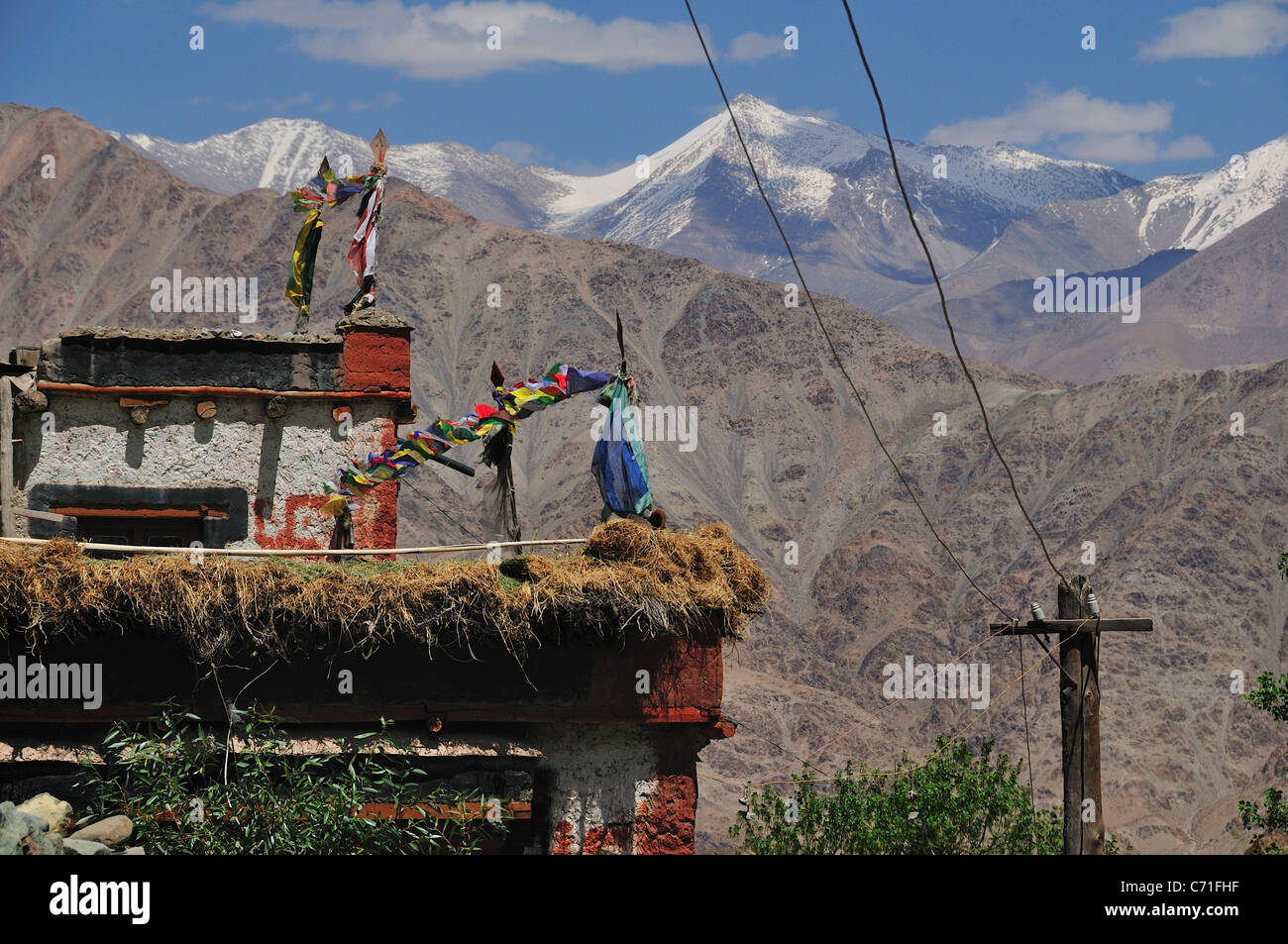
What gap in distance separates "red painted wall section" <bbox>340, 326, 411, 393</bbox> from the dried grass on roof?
13.0 ft

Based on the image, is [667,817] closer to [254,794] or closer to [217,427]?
[254,794]

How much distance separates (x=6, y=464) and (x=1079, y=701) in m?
10.4

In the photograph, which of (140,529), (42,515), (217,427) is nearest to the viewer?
(42,515)

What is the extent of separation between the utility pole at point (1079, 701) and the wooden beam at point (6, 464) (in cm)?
941

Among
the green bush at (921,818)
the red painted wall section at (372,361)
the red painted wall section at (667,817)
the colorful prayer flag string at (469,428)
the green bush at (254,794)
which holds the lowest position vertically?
the green bush at (921,818)

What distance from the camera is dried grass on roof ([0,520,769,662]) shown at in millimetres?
12977

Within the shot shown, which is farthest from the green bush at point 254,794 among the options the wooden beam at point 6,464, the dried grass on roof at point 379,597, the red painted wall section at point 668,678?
the wooden beam at point 6,464

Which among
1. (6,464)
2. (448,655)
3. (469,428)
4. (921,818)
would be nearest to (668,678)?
(448,655)

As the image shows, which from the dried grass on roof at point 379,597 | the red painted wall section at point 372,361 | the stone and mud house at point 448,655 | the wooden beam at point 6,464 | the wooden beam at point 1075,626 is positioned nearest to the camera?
the dried grass on roof at point 379,597

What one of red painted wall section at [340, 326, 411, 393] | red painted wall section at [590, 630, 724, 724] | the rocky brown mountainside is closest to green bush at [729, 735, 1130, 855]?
red painted wall section at [340, 326, 411, 393]

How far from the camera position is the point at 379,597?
533 inches

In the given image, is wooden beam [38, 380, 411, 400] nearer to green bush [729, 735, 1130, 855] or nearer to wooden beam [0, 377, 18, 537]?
wooden beam [0, 377, 18, 537]

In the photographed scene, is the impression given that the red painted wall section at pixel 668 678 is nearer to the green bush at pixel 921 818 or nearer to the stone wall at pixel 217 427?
the stone wall at pixel 217 427

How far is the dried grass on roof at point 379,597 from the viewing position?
13.0m
